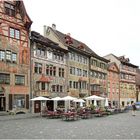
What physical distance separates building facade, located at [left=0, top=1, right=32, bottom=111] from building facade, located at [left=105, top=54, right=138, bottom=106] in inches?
1673

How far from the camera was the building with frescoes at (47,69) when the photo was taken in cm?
4456

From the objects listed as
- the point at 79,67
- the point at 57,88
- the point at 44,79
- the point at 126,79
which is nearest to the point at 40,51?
the point at 44,79

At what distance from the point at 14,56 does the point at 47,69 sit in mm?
7923

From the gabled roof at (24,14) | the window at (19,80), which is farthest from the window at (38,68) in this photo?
the gabled roof at (24,14)

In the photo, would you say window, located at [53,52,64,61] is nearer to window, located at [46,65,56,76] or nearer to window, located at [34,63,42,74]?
window, located at [46,65,56,76]

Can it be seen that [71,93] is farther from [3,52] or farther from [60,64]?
[3,52]

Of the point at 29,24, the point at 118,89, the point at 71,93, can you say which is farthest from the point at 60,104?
the point at 118,89

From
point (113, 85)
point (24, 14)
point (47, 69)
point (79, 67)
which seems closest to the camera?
point (24, 14)

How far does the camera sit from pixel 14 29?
41.2 metres

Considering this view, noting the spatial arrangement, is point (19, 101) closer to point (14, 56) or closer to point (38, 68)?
point (14, 56)

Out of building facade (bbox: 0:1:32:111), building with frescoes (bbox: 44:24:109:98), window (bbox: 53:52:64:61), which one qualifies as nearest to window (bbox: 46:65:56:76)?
window (bbox: 53:52:64:61)

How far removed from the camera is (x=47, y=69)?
47.8m

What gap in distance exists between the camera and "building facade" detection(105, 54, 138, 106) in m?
82.0

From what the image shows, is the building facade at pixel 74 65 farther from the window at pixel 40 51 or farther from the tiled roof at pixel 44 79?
the tiled roof at pixel 44 79
